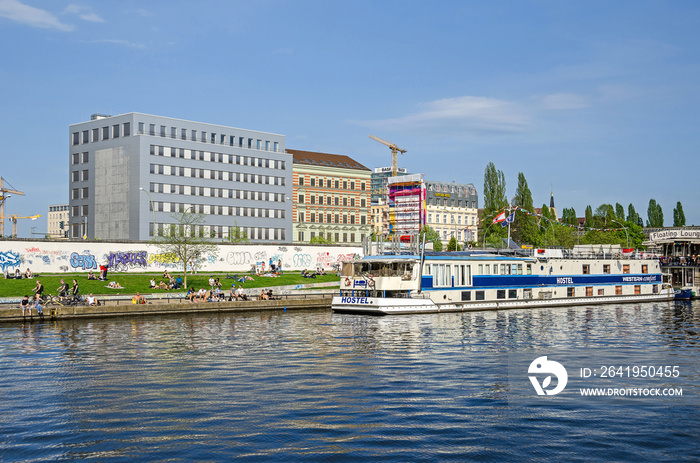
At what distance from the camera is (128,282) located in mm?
74062

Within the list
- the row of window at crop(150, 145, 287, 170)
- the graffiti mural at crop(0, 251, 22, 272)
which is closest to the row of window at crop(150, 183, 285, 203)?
the row of window at crop(150, 145, 287, 170)

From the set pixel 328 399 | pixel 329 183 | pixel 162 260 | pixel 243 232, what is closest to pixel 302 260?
pixel 162 260

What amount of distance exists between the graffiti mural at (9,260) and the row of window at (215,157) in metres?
45.6

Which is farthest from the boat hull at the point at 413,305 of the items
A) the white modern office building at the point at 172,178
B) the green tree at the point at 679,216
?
the green tree at the point at 679,216

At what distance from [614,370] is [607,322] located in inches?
996

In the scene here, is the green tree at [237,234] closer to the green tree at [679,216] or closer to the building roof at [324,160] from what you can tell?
the building roof at [324,160]

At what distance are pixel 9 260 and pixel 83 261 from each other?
813 cm

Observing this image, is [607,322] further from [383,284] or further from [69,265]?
[69,265]

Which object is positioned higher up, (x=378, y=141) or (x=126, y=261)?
(x=378, y=141)

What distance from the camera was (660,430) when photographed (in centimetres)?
2147

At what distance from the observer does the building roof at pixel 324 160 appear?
143 m

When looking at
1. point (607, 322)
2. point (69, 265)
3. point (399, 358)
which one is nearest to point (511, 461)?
point (399, 358)

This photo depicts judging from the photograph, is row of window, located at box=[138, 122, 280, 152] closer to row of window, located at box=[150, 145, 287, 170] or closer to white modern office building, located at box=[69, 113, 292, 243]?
white modern office building, located at box=[69, 113, 292, 243]

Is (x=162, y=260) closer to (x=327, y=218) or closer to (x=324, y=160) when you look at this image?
(x=327, y=218)
